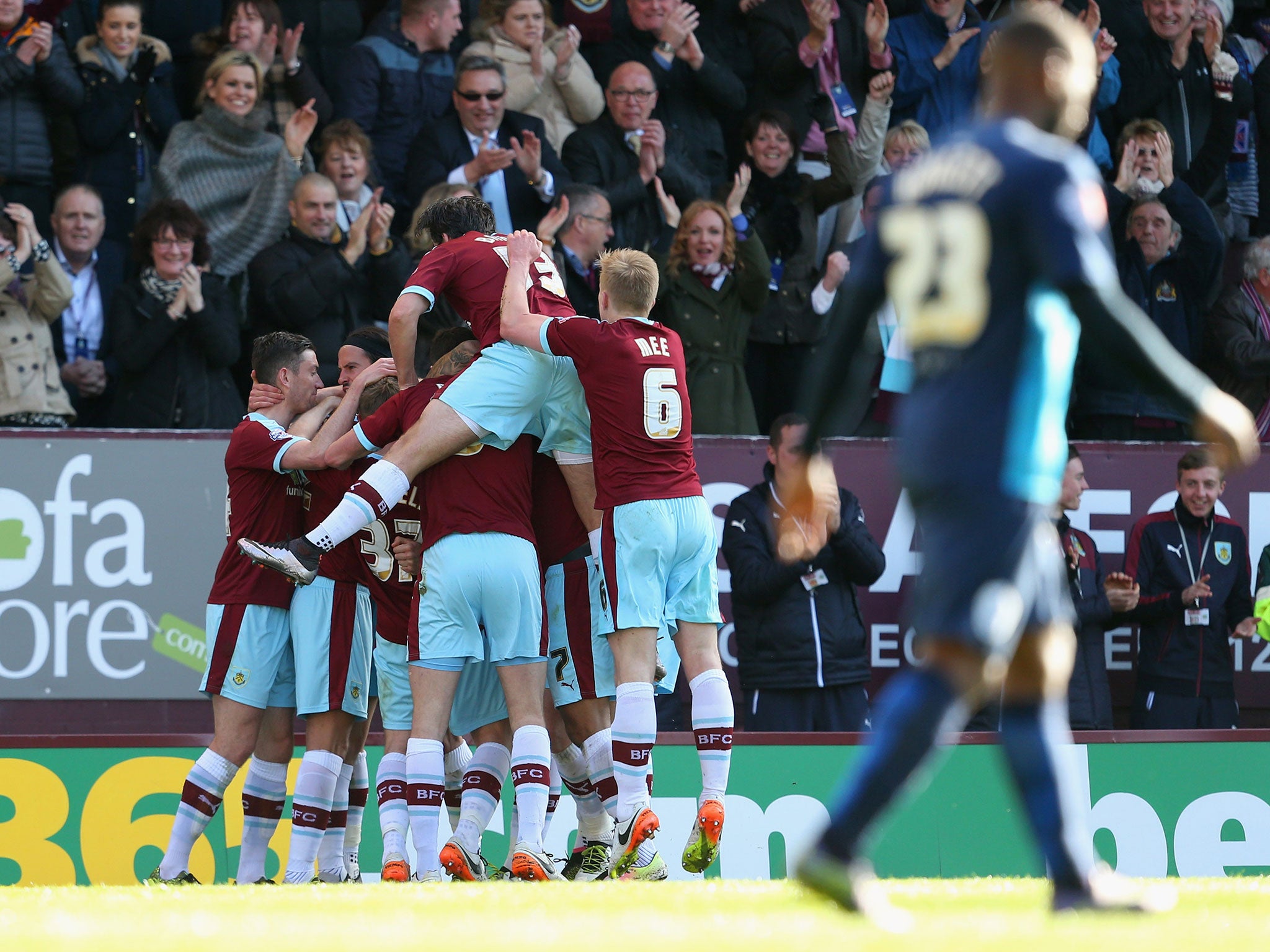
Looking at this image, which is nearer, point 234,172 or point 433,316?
point 433,316

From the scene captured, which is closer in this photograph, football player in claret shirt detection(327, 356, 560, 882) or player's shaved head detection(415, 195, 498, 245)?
football player in claret shirt detection(327, 356, 560, 882)

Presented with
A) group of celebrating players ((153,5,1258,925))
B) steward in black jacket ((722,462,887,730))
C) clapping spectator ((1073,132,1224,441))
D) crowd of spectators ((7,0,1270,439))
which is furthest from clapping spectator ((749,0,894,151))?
group of celebrating players ((153,5,1258,925))

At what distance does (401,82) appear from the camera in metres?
11.6

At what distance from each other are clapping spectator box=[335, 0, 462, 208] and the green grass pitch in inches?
275

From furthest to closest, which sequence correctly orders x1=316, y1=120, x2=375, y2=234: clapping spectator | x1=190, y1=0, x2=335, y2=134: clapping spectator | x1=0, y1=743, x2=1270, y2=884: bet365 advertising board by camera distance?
1. x1=190, y1=0, x2=335, y2=134: clapping spectator
2. x1=316, y1=120, x2=375, y2=234: clapping spectator
3. x1=0, y1=743, x2=1270, y2=884: bet365 advertising board

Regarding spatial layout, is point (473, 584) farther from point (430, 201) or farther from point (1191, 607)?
point (1191, 607)

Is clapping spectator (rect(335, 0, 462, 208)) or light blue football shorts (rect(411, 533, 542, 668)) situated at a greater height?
clapping spectator (rect(335, 0, 462, 208))

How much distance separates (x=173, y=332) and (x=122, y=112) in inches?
70.3

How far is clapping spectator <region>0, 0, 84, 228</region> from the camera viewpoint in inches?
409

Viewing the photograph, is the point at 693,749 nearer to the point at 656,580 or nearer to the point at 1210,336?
the point at 656,580

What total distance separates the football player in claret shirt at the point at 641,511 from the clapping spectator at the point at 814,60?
549cm

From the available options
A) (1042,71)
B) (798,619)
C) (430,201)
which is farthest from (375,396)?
(1042,71)

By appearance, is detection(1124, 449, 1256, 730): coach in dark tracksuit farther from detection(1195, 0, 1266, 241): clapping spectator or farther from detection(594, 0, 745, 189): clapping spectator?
detection(594, 0, 745, 189): clapping spectator

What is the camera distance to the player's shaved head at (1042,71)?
155 inches
